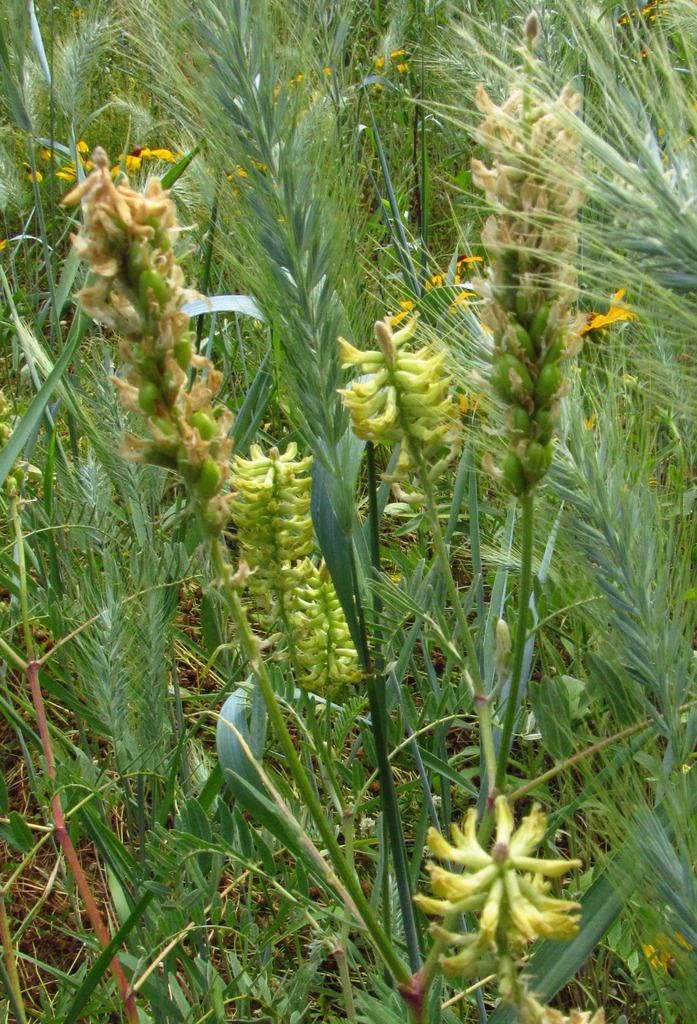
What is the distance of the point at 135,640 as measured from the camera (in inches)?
43.9

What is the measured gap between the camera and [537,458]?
2.16 ft

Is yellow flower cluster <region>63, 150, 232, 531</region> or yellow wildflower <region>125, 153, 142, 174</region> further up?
yellow flower cluster <region>63, 150, 232, 531</region>

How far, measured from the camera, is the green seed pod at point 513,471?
2.20 feet

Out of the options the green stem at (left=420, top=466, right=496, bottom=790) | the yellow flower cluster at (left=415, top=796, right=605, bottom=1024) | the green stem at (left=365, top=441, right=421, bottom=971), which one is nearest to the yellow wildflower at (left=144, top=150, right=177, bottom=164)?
the green stem at (left=365, top=441, right=421, bottom=971)

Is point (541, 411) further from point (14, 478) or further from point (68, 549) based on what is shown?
point (68, 549)

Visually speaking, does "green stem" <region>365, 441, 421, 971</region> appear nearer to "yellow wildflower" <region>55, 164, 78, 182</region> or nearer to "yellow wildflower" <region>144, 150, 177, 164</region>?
"yellow wildflower" <region>144, 150, 177, 164</region>

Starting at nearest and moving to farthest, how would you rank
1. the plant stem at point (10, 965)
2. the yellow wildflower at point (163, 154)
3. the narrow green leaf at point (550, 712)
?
the narrow green leaf at point (550, 712) → the plant stem at point (10, 965) → the yellow wildflower at point (163, 154)

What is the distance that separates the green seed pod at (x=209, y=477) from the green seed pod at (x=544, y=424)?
0.19 metres

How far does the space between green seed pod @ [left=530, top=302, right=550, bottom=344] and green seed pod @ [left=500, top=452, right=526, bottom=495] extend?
72mm

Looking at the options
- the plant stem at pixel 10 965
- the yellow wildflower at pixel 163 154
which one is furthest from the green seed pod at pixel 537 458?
the yellow wildflower at pixel 163 154

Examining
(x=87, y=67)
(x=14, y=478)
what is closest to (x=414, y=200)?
(x=87, y=67)

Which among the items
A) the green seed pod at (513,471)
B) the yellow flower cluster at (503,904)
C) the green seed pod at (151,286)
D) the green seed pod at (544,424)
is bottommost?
the yellow flower cluster at (503,904)

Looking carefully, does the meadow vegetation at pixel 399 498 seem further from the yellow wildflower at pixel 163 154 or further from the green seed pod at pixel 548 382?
the yellow wildflower at pixel 163 154

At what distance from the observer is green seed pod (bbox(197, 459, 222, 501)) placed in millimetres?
627
